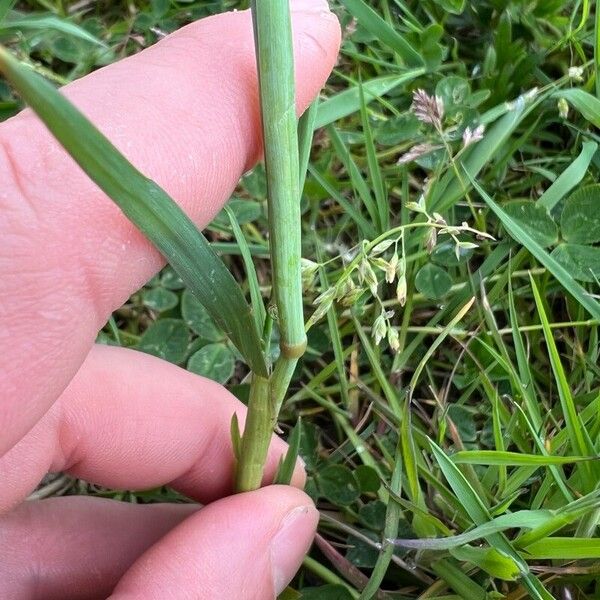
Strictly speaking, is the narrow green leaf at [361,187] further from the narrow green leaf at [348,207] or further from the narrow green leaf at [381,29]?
the narrow green leaf at [381,29]

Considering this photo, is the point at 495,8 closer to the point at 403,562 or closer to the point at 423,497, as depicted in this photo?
the point at 423,497

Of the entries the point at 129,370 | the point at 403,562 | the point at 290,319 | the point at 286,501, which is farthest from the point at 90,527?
the point at 290,319

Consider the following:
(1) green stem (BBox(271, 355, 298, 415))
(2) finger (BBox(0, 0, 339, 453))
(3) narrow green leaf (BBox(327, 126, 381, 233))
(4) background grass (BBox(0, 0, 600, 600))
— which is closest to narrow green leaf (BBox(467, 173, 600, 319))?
(4) background grass (BBox(0, 0, 600, 600))

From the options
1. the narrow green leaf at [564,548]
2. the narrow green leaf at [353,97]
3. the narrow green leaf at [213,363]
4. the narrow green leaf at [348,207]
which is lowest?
the narrow green leaf at [564,548]

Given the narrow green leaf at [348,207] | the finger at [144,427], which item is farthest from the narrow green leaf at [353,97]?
the finger at [144,427]

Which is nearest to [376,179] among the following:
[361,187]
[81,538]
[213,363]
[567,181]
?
[361,187]

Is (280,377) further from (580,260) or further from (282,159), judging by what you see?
(580,260)

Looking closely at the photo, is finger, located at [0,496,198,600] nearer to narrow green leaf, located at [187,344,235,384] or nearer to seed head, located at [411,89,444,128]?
narrow green leaf, located at [187,344,235,384]
